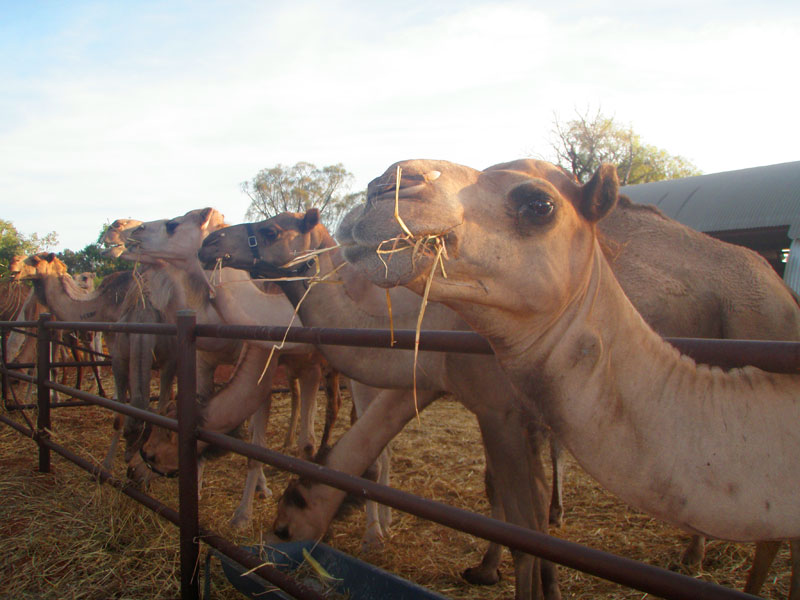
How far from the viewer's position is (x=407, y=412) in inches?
123

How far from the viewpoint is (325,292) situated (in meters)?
3.92

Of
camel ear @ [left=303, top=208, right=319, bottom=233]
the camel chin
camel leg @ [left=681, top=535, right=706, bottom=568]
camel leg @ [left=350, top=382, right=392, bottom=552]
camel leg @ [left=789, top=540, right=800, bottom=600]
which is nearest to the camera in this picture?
the camel chin

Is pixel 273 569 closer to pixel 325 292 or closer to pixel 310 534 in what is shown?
pixel 310 534

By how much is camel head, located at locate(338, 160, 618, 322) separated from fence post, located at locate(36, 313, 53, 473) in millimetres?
3880

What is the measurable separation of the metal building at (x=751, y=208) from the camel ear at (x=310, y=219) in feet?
27.6

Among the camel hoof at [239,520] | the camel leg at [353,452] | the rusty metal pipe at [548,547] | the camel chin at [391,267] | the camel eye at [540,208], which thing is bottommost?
the camel hoof at [239,520]

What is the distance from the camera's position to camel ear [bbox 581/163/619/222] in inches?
65.1

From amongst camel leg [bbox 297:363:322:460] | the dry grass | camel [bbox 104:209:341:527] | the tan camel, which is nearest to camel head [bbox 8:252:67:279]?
camel [bbox 104:209:341:527]

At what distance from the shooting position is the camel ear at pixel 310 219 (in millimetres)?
4781

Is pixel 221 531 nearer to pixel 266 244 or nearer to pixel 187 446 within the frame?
pixel 187 446

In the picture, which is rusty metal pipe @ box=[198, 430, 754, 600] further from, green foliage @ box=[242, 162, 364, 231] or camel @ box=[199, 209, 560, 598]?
green foliage @ box=[242, 162, 364, 231]

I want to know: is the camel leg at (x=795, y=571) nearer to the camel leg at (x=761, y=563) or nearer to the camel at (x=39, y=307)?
the camel leg at (x=761, y=563)

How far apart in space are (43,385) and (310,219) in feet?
7.69

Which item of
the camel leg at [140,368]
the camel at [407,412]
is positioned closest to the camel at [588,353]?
the camel at [407,412]
